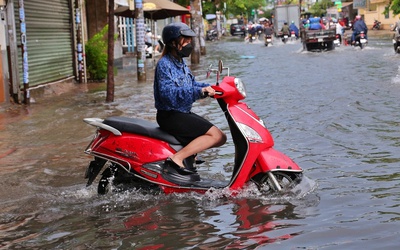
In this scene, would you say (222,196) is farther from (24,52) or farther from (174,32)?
(24,52)

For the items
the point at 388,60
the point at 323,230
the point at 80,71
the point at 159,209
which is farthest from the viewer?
the point at 388,60

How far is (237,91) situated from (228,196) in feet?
2.94

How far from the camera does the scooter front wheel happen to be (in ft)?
20.6

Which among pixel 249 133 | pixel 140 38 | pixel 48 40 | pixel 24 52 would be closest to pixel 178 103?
pixel 249 133

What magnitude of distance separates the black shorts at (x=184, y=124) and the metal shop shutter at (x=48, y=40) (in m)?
9.75

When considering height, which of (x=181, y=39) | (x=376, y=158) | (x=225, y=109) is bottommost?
(x=376, y=158)

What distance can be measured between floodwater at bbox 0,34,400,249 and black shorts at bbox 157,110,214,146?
0.54 m

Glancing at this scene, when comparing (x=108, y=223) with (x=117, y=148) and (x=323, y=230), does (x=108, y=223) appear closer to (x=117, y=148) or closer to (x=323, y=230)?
(x=117, y=148)

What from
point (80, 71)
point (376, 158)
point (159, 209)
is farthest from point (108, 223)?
point (80, 71)

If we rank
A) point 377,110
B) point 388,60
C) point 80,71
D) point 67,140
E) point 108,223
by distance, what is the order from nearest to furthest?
point 108,223
point 67,140
point 377,110
point 80,71
point 388,60

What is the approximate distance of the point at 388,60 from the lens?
83.6ft

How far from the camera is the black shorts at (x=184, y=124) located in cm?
641

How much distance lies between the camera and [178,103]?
642 cm

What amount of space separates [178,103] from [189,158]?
0.52 metres
